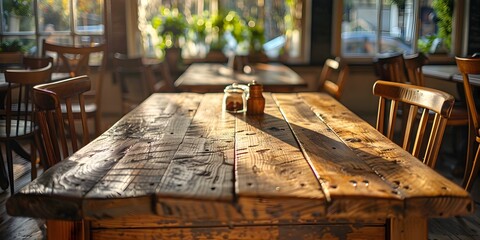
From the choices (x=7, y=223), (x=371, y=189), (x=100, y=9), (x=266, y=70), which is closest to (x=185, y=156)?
(x=371, y=189)

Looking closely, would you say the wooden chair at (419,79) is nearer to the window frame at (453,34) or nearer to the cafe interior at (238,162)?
the cafe interior at (238,162)

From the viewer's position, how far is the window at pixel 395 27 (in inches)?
240

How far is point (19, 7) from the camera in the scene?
5562mm

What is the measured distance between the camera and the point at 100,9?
5906 millimetres

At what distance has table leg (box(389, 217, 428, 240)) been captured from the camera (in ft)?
4.52

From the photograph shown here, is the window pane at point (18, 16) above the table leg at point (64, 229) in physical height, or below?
above

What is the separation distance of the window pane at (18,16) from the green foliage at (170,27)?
117cm

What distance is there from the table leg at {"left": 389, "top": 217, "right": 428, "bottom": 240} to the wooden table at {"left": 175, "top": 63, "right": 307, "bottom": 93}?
255 cm

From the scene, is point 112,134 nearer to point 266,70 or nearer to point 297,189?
point 297,189

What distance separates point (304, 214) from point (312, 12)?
196 inches

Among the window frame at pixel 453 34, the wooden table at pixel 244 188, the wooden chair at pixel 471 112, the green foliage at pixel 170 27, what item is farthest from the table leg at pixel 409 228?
the window frame at pixel 453 34

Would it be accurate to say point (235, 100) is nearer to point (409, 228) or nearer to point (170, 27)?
point (409, 228)

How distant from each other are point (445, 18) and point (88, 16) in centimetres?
357

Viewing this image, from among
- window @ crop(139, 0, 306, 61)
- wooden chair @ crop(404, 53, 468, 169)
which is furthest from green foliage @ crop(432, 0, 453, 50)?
wooden chair @ crop(404, 53, 468, 169)
